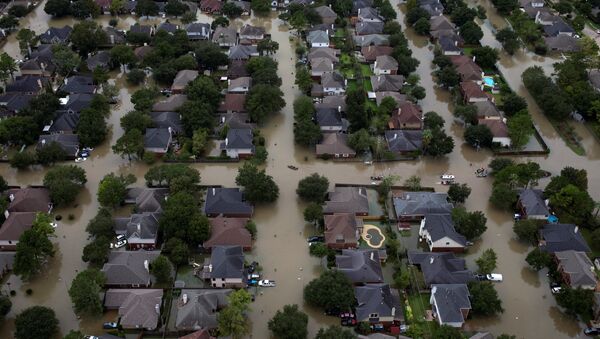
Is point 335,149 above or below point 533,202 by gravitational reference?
below

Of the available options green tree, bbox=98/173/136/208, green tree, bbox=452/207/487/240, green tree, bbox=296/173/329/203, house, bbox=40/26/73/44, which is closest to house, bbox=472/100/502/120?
green tree, bbox=452/207/487/240

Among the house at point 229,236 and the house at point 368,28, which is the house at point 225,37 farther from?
the house at point 229,236

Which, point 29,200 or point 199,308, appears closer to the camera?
point 199,308

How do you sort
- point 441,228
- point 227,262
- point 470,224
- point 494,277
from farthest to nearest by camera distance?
point 470,224 < point 441,228 < point 494,277 < point 227,262

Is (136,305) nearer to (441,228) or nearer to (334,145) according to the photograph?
(441,228)

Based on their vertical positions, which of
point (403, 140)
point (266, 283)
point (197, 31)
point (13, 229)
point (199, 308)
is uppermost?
point (199, 308)

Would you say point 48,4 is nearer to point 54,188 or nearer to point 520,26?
point 54,188

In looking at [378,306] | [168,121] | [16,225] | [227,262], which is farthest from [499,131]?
[16,225]

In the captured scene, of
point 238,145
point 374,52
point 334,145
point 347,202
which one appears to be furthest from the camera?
point 374,52
